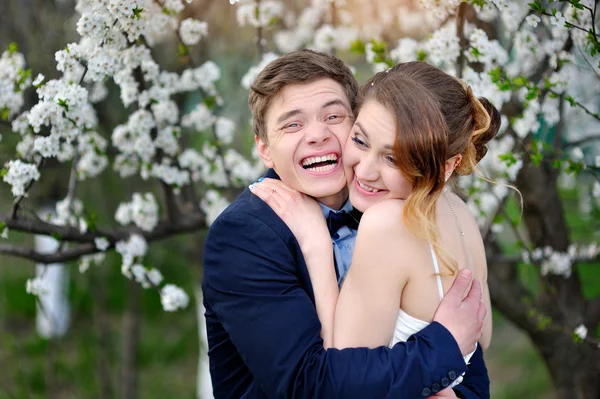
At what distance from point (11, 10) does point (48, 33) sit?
907mm

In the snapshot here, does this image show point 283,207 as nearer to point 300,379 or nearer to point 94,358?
point 300,379

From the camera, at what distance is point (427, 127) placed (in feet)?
6.32

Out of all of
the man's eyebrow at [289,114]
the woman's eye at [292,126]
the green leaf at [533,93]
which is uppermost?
the man's eyebrow at [289,114]

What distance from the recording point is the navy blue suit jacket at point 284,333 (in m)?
1.83

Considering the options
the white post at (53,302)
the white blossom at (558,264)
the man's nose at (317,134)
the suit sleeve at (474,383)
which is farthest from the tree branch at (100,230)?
the white post at (53,302)

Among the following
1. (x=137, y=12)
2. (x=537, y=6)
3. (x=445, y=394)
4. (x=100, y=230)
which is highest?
(x=137, y=12)

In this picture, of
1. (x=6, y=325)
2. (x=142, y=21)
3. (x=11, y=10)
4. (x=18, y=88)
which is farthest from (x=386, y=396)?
(x=6, y=325)

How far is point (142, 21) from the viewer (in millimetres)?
2492

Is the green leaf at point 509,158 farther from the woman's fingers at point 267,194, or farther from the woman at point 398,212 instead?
the woman's fingers at point 267,194

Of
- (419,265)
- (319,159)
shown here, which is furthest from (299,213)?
(419,265)

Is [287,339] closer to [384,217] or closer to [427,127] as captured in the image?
[384,217]

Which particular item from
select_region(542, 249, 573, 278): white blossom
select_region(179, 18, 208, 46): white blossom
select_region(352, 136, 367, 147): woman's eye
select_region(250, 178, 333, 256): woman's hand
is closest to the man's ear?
select_region(250, 178, 333, 256): woman's hand

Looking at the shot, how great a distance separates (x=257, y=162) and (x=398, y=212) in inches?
75.4

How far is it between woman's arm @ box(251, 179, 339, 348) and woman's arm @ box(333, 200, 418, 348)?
0.14 feet
